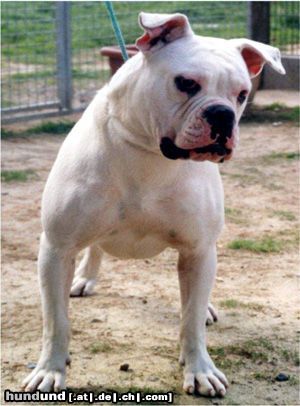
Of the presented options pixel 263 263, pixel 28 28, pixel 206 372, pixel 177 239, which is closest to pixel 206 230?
pixel 177 239

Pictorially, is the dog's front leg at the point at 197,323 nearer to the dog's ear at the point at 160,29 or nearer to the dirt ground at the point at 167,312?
the dirt ground at the point at 167,312

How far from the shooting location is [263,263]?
577 cm

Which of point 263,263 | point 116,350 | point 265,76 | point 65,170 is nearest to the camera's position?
point 65,170

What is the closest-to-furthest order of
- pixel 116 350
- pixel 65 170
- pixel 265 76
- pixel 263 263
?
pixel 65 170
pixel 116 350
pixel 263 263
pixel 265 76

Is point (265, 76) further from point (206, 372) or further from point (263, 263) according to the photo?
point (206, 372)

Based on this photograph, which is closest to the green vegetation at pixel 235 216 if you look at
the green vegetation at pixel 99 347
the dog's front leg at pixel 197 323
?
the green vegetation at pixel 99 347

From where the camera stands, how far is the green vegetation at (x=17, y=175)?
24.6 feet

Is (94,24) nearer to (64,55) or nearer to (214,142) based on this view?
(64,55)

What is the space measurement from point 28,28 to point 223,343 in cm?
578

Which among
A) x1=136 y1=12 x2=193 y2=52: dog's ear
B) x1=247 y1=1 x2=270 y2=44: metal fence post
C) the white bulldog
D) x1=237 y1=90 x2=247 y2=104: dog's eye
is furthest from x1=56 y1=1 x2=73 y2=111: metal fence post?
x1=237 y1=90 x2=247 y2=104: dog's eye

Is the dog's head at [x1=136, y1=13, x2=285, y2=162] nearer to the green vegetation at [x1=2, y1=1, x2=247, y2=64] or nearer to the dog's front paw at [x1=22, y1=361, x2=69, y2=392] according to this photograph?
the dog's front paw at [x1=22, y1=361, x2=69, y2=392]

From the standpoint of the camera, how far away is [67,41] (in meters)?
9.71

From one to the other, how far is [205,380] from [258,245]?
1976 millimetres

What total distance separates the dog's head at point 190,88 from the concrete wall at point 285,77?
6.38 metres
